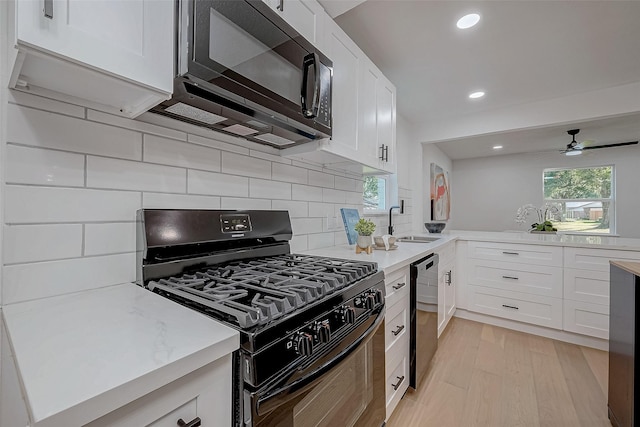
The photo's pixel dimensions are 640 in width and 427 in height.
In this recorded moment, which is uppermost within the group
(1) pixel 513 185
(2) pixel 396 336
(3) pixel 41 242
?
(1) pixel 513 185

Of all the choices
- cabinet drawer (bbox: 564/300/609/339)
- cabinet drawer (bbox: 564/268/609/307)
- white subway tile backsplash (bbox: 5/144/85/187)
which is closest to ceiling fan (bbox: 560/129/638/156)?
cabinet drawer (bbox: 564/268/609/307)

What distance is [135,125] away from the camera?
1.00 metres

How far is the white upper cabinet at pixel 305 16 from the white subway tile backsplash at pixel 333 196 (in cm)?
88

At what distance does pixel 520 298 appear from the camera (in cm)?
282

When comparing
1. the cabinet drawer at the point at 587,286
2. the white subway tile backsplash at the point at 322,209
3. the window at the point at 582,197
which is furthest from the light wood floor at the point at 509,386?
the window at the point at 582,197

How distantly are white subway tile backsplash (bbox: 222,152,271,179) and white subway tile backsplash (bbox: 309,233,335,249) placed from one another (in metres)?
0.53

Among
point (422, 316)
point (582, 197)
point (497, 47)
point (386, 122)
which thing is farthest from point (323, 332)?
point (582, 197)

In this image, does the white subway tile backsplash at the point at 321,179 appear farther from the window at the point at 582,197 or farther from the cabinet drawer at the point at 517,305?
the window at the point at 582,197

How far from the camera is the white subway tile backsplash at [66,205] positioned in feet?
2.49

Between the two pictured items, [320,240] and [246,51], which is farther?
[320,240]

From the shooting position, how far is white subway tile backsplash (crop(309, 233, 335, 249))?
182cm

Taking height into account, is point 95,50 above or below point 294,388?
above

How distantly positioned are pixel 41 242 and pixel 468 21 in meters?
2.42

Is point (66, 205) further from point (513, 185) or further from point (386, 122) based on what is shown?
point (513, 185)
